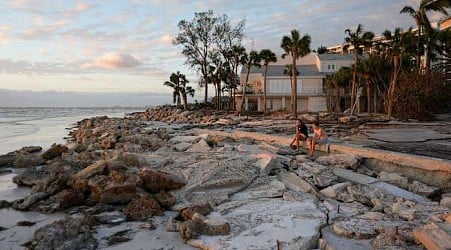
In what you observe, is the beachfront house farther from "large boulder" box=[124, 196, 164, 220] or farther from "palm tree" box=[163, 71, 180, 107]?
"large boulder" box=[124, 196, 164, 220]

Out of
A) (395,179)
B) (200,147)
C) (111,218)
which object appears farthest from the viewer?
(200,147)

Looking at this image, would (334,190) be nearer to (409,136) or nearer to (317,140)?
(317,140)

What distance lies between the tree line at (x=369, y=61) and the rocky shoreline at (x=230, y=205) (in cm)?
1844

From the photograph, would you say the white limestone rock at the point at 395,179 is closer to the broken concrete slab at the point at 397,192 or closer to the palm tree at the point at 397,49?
the broken concrete slab at the point at 397,192

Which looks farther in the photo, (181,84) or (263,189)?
(181,84)

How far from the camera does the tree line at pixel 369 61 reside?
28141mm

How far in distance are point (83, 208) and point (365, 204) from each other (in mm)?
5631

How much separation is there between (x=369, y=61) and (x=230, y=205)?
3310 cm

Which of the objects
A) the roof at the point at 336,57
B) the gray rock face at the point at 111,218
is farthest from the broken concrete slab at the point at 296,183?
the roof at the point at 336,57

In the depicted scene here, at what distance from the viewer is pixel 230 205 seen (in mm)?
8148

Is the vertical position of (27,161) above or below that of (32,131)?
above

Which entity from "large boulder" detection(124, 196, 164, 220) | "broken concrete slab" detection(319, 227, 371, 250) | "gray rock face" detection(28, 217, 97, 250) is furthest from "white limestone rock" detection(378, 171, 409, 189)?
"gray rock face" detection(28, 217, 97, 250)

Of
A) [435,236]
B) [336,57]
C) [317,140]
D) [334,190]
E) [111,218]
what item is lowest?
[111,218]

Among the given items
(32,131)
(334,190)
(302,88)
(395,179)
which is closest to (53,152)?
(334,190)
